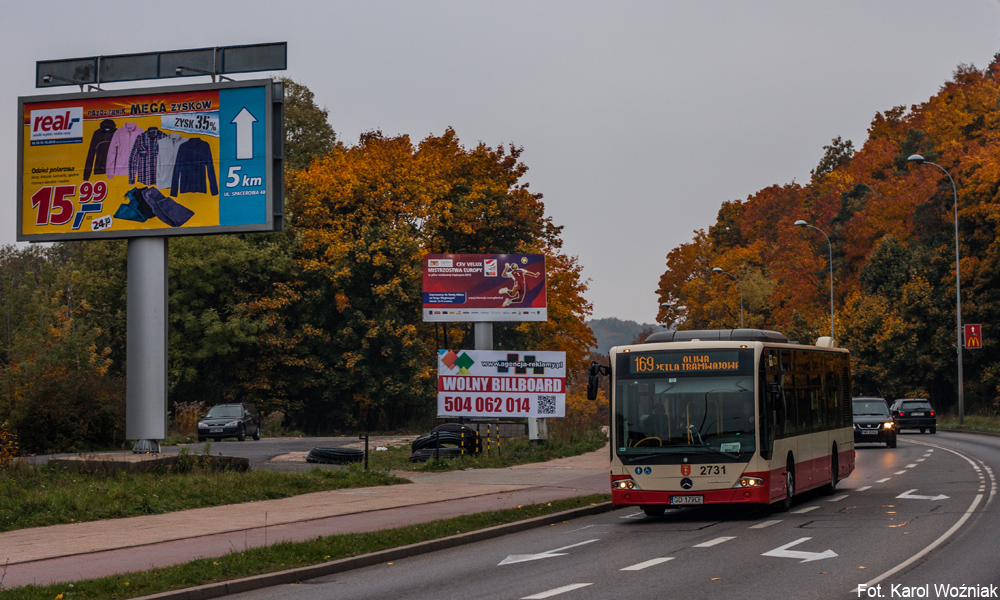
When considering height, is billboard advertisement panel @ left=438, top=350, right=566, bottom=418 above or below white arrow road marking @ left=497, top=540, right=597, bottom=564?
above

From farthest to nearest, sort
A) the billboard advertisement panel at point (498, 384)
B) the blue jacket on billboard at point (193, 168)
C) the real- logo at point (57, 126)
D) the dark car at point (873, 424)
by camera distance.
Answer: the dark car at point (873, 424) < the billboard advertisement panel at point (498, 384) < the real- logo at point (57, 126) < the blue jacket on billboard at point (193, 168)

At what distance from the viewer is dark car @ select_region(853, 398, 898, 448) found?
36.2 m

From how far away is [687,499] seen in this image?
15914 millimetres

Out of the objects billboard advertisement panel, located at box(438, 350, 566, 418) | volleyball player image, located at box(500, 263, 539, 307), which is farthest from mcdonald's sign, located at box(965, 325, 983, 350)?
billboard advertisement panel, located at box(438, 350, 566, 418)

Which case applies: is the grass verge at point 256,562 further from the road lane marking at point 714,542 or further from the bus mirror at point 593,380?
the road lane marking at point 714,542

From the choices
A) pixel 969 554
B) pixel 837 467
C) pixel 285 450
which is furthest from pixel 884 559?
pixel 285 450

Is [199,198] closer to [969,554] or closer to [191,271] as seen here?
[969,554]

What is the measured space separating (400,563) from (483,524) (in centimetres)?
303

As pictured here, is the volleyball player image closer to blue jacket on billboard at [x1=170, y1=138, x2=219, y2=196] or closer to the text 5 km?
the text 5 km

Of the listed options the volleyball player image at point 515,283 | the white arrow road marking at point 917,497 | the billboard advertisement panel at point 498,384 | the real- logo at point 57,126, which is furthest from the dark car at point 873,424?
the real- logo at point 57,126

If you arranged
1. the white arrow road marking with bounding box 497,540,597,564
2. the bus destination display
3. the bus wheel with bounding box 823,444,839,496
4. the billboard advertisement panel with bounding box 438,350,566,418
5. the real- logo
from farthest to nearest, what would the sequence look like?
the billboard advertisement panel with bounding box 438,350,566,418 → the real- logo → the bus wheel with bounding box 823,444,839,496 → the bus destination display → the white arrow road marking with bounding box 497,540,597,564

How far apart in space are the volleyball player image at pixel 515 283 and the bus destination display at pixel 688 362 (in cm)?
1943

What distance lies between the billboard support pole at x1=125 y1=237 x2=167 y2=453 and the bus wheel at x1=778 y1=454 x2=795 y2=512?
14.8 metres

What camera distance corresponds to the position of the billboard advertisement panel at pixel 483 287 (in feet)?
119
